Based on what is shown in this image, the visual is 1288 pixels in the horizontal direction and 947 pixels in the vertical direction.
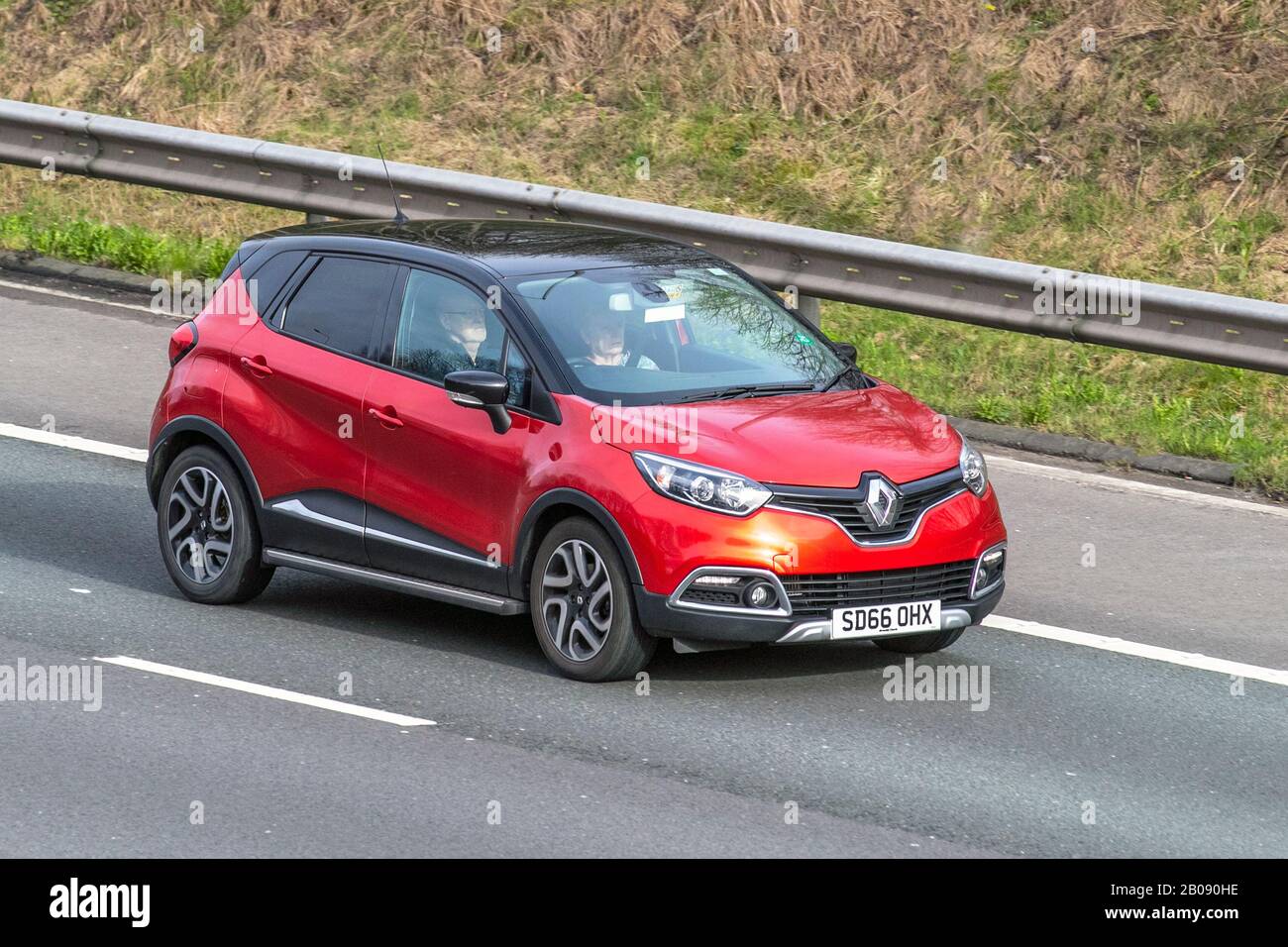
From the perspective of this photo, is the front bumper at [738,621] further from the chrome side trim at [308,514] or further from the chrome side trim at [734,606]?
the chrome side trim at [308,514]

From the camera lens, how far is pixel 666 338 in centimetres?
888

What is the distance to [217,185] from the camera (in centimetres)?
1568

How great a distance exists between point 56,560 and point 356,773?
3.43 m

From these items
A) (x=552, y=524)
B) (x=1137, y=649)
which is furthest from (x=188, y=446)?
(x=1137, y=649)

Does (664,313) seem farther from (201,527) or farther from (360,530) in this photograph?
(201,527)

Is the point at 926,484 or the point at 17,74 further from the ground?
the point at 17,74

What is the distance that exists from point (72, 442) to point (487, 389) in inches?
187

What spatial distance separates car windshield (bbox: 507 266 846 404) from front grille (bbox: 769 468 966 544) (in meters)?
0.79

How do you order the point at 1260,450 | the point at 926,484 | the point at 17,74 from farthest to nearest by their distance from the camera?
1. the point at 17,74
2. the point at 1260,450
3. the point at 926,484

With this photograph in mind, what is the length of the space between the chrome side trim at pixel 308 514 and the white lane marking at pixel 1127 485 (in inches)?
184

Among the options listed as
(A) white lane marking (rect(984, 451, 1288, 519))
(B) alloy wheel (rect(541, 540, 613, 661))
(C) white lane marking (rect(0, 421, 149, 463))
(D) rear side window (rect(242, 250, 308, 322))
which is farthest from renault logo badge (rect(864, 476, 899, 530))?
(C) white lane marking (rect(0, 421, 149, 463))

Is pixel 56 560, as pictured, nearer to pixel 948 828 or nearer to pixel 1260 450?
pixel 948 828

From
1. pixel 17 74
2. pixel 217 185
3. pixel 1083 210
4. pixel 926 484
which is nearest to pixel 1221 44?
pixel 1083 210

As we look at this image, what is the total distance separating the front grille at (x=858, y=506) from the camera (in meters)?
8.02
